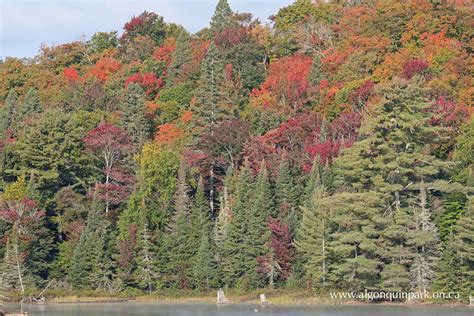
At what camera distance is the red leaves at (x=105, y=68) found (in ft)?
389

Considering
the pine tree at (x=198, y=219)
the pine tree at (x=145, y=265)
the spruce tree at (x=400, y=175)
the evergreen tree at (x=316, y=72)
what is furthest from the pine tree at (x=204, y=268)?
the evergreen tree at (x=316, y=72)

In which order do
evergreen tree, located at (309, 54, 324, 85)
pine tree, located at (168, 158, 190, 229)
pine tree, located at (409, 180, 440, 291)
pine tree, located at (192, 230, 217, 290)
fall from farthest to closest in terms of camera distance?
1. evergreen tree, located at (309, 54, 324, 85)
2. pine tree, located at (168, 158, 190, 229)
3. pine tree, located at (192, 230, 217, 290)
4. pine tree, located at (409, 180, 440, 291)

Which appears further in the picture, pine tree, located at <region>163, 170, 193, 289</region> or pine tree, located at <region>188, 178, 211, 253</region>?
pine tree, located at <region>188, 178, 211, 253</region>

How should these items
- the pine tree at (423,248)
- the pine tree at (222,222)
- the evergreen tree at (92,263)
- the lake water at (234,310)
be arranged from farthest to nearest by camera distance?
the evergreen tree at (92,263)
the pine tree at (222,222)
the pine tree at (423,248)
the lake water at (234,310)

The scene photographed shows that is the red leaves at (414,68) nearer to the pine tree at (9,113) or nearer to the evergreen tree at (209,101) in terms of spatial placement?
the evergreen tree at (209,101)

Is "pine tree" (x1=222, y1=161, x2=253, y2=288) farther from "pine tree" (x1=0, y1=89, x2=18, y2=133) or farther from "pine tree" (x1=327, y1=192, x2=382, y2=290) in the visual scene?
"pine tree" (x1=0, y1=89, x2=18, y2=133)

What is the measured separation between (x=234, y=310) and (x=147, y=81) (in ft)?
171

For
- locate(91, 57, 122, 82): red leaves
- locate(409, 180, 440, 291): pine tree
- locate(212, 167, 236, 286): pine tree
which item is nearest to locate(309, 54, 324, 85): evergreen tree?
locate(212, 167, 236, 286): pine tree

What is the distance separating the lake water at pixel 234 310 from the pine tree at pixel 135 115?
95.2 ft

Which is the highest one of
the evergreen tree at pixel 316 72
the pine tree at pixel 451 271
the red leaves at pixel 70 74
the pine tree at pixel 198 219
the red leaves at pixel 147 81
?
the red leaves at pixel 70 74

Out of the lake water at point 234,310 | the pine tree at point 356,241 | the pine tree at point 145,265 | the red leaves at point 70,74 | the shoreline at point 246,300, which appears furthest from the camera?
the red leaves at point 70,74

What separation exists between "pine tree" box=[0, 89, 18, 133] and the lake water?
3524cm

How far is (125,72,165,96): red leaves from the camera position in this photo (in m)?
112

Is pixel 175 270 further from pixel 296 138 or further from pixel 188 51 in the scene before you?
pixel 188 51
